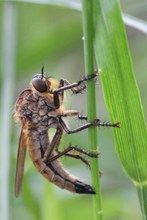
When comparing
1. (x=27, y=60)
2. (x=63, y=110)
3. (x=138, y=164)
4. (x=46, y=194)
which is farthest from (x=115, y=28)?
(x=27, y=60)

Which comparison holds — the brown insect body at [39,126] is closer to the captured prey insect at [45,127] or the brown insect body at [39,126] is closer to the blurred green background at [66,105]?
the captured prey insect at [45,127]

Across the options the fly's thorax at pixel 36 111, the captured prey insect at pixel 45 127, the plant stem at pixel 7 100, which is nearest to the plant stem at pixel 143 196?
the captured prey insect at pixel 45 127

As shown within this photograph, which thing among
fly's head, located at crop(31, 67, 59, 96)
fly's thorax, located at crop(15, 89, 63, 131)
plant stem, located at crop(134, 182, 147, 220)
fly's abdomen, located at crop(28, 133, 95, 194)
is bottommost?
plant stem, located at crop(134, 182, 147, 220)

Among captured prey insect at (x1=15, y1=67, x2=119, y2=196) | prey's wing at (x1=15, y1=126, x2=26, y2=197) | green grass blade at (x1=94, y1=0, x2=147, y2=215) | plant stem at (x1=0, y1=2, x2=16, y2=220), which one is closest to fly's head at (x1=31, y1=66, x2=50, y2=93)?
captured prey insect at (x1=15, y1=67, x2=119, y2=196)

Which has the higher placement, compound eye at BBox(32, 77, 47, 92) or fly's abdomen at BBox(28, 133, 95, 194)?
compound eye at BBox(32, 77, 47, 92)

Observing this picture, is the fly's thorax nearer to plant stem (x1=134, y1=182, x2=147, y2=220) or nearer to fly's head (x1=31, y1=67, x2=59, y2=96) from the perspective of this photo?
fly's head (x1=31, y1=67, x2=59, y2=96)

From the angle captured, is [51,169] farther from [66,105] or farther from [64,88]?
[64,88]

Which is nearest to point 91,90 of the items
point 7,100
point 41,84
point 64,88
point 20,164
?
point 64,88
